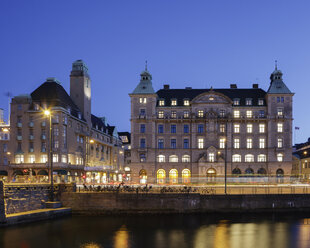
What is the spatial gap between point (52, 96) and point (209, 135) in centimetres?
4382

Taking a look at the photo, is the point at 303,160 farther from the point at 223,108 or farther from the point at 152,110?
the point at 152,110

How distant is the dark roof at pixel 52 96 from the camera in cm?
10638

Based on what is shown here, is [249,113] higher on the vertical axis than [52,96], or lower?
lower

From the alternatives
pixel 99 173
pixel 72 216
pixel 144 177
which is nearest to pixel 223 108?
pixel 144 177

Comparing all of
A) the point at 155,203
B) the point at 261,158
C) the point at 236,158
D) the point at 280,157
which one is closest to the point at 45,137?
the point at 155,203

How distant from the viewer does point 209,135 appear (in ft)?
359

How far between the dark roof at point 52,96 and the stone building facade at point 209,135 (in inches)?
743

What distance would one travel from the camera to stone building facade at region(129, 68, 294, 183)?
108 meters

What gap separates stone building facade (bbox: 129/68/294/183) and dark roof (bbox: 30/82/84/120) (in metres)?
18.9

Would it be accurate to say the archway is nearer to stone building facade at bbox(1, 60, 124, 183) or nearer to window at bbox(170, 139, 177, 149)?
window at bbox(170, 139, 177, 149)

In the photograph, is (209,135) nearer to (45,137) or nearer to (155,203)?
(45,137)

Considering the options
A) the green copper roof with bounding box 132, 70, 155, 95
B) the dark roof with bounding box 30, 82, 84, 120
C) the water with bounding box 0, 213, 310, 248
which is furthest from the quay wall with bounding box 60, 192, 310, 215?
the green copper roof with bounding box 132, 70, 155, 95

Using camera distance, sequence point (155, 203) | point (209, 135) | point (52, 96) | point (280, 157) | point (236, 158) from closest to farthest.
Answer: point (155, 203)
point (52, 96)
point (280, 157)
point (236, 158)
point (209, 135)

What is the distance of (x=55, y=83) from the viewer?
375 feet
